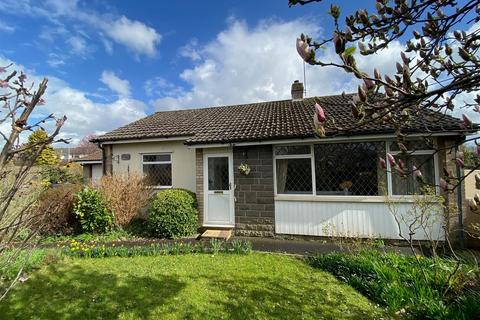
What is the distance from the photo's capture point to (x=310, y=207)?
30.6 ft

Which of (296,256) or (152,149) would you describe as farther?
(152,149)

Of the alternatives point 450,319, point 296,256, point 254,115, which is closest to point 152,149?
point 254,115

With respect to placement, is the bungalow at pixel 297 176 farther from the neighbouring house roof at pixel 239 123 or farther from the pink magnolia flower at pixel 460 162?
the pink magnolia flower at pixel 460 162

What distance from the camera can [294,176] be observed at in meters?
9.77

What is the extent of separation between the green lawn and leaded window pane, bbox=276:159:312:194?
3.30 m

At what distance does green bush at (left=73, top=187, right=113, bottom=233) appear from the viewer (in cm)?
1019

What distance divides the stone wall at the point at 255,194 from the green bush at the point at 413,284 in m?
3.80

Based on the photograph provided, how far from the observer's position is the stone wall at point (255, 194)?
9734 mm

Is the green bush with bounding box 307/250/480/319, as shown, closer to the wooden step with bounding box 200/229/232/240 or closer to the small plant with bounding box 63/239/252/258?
the small plant with bounding box 63/239/252/258

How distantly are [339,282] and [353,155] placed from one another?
4.78m

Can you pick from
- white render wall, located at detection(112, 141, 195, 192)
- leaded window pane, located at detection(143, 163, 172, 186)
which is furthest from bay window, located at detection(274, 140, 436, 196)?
leaded window pane, located at detection(143, 163, 172, 186)

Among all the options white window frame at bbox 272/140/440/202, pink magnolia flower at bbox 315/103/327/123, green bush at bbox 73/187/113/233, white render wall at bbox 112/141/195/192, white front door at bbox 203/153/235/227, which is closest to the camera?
pink magnolia flower at bbox 315/103/327/123

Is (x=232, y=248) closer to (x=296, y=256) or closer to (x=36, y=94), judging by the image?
(x=296, y=256)

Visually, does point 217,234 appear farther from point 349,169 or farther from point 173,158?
point 349,169
